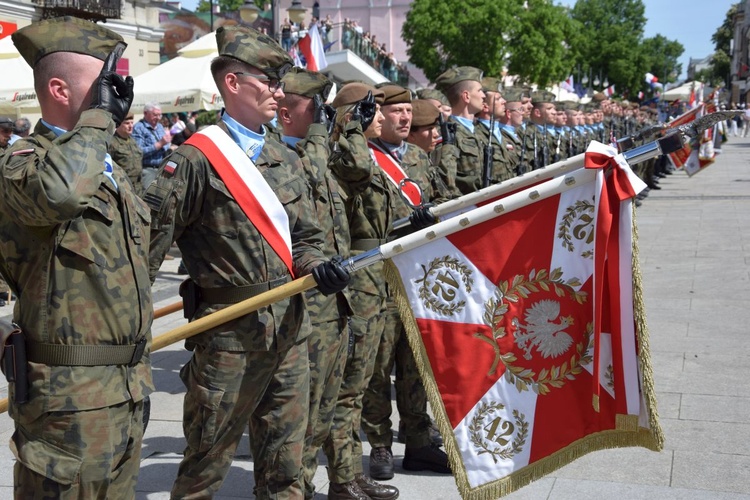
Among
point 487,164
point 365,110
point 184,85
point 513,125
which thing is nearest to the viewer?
point 365,110

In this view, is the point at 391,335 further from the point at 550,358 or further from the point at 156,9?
the point at 156,9

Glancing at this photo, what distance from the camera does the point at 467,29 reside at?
4875cm

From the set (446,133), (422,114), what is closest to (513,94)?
(446,133)

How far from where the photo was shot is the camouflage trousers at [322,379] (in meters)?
4.45

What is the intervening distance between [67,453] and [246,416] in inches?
41.3

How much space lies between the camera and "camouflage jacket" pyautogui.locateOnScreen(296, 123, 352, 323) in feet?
14.8

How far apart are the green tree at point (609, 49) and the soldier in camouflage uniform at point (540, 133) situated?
7570cm

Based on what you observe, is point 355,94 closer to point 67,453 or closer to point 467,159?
point 467,159

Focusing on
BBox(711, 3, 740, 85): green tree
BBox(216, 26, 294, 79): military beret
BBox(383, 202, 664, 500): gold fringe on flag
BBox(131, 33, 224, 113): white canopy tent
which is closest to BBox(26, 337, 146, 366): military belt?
BBox(216, 26, 294, 79): military beret

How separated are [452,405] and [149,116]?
10.1 metres

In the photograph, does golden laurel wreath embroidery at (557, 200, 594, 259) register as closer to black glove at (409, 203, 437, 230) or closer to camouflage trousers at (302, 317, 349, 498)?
camouflage trousers at (302, 317, 349, 498)

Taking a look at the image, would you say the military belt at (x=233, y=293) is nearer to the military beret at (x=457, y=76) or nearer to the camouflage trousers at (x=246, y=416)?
the camouflage trousers at (x=246, y=416)

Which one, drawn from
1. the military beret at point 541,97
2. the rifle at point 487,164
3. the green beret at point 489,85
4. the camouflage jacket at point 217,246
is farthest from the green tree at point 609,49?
the camouflage jacket at point 217,246

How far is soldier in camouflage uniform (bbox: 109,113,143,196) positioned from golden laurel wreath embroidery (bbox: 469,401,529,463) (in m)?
8.21
